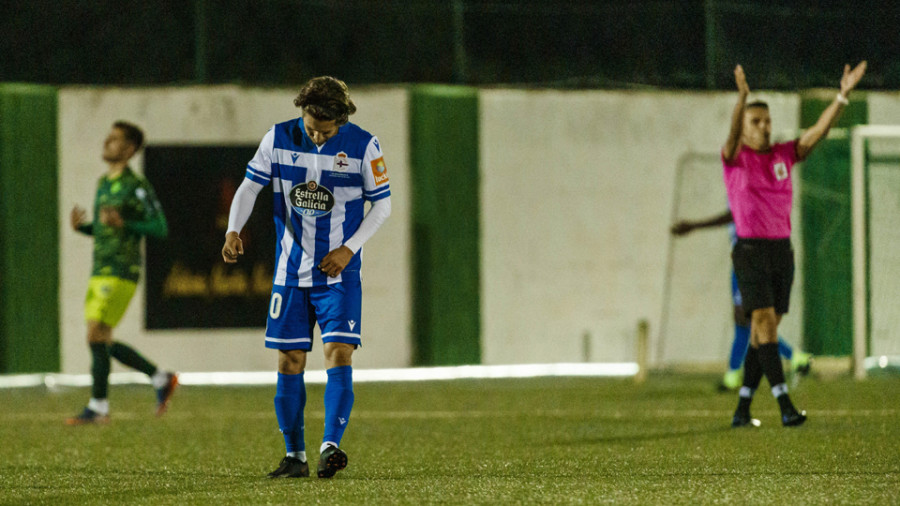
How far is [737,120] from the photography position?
24.3ft

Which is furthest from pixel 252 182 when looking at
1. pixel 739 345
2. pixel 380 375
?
pixel 380 375

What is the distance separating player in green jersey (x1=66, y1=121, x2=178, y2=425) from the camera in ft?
28.7

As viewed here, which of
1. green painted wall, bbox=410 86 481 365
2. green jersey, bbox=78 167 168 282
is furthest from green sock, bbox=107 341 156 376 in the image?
green painted wall, bbox=410 86 481 365

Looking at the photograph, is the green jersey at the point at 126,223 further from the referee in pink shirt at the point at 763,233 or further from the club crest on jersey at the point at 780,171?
the club crest on jersey at the point at 780,171

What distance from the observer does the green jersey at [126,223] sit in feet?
28.7

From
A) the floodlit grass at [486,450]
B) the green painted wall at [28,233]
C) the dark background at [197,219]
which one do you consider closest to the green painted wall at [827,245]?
the floodlit grass at [486,450]

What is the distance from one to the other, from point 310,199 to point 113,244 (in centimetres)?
346

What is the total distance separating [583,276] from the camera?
13.4 m

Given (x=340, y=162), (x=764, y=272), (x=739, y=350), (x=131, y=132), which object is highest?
(x=131, y=132)

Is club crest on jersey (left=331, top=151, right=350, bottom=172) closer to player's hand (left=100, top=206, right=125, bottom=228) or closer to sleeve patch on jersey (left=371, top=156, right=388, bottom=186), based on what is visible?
sleeve patch on jersey (left=371, top=156, right=388, bottom=186)

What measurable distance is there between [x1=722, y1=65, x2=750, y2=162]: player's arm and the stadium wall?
18.7 ft

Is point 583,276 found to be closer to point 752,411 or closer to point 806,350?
point 806,350

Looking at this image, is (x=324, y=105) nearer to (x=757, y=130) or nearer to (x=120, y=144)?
(x=757, y=130)

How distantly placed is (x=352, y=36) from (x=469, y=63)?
4.03 feet
